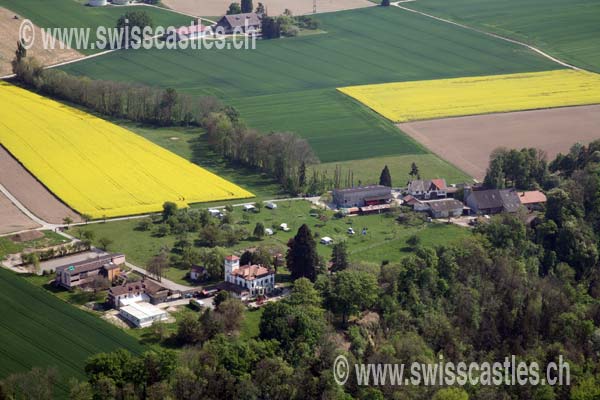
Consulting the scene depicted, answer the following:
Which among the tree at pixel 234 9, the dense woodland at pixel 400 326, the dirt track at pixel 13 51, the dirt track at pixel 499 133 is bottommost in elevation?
the dense woodland at pixel 400 326

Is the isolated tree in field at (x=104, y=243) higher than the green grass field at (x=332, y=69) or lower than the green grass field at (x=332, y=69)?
lower

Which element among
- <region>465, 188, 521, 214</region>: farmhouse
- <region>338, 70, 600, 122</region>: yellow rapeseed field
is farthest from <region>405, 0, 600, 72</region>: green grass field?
<region>465, 188, 521, 214</region>: farmhouse

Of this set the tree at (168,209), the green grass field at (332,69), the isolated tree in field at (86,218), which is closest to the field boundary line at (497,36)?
the green grass field at (332,69)

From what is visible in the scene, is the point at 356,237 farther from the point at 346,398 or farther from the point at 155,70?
the point at 155,70

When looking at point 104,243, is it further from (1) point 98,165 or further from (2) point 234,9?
(2) point 234,9

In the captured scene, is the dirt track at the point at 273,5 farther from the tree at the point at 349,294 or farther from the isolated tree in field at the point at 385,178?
the tree at the point at 349,294

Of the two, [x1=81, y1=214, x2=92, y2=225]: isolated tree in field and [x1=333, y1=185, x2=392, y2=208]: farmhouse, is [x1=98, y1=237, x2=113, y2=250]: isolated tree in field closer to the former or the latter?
[x1=81, y1=214, x2=92, y2=225]: isolated tree in field
